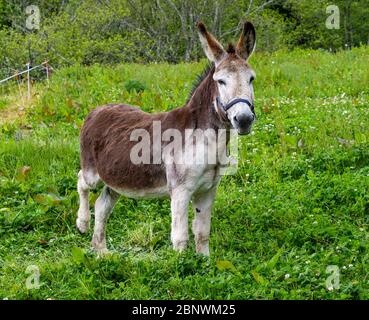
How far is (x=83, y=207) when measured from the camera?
768 cm

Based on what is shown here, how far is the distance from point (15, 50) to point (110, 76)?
608cm

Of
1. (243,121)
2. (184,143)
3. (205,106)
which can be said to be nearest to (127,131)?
(184,143)

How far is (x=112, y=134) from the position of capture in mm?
7148

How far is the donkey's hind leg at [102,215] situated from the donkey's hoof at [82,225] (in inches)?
14.7

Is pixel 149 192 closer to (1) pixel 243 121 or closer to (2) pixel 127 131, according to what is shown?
(2) pixel 127 131

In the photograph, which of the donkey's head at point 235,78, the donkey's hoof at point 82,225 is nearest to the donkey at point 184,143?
the donkey's head at point 235,78

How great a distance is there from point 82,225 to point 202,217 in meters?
1.82

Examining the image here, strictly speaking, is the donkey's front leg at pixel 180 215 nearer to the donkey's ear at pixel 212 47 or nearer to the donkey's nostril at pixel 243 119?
the donkey's nostril at pixel 243 119

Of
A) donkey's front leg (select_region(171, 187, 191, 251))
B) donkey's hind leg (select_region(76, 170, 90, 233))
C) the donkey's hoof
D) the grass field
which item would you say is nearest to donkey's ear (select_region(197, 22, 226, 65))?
donkey's front leg (select_region(171, 187, 191, 251))

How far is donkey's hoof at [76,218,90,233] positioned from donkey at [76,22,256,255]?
382 millimetres

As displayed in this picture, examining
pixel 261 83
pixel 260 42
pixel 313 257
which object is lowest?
pixel 313 257

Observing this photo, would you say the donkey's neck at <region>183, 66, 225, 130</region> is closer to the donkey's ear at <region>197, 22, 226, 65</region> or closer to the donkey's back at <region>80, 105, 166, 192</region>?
the donkey's ear at <region>197, 22, 226, 65</region>
